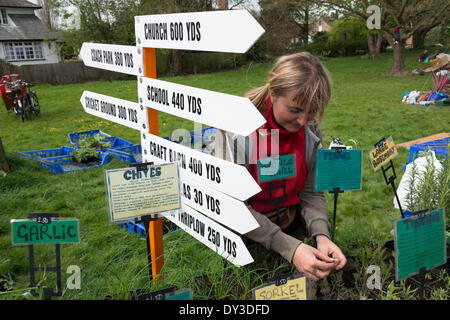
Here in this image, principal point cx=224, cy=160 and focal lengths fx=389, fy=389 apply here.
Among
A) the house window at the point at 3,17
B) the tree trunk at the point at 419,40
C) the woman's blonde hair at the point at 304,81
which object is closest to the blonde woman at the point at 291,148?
the woman's blonde hair at the point at 304,81

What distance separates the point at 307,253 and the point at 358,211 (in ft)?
8.53

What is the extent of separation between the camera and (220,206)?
5.66 feet

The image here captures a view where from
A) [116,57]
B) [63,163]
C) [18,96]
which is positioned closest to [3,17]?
[18,96]

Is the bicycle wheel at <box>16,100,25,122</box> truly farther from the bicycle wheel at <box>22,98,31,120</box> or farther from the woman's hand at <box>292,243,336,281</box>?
the woman's hand at <box>292,243,336,281</box>

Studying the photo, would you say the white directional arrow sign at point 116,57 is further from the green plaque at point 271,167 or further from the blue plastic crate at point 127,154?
the blue plastic crate at point 127,154

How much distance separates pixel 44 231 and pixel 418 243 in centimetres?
132

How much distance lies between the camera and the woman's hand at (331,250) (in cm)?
170

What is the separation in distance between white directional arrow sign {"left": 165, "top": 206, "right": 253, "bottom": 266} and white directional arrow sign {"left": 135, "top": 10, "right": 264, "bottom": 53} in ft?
2.54

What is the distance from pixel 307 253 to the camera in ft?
5.60

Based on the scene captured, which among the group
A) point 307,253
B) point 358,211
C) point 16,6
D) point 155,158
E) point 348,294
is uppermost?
point 16,6

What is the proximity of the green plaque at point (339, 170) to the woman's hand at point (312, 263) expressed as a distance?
1.41 ft

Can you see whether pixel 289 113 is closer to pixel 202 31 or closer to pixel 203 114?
pixel 203 114
